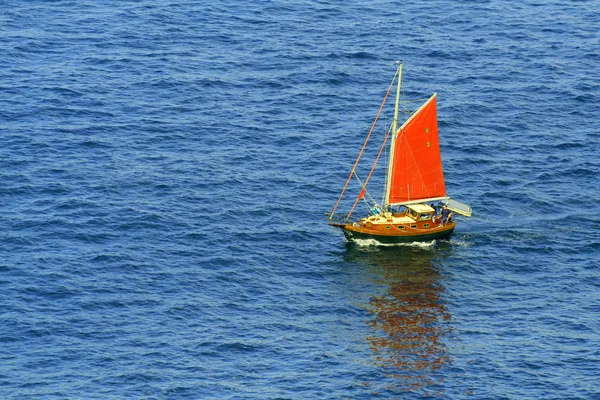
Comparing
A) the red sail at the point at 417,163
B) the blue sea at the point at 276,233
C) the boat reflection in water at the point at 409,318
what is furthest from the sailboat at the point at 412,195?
the blue sea at the point at 276,233

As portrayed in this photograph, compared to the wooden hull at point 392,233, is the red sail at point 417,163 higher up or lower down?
higher up

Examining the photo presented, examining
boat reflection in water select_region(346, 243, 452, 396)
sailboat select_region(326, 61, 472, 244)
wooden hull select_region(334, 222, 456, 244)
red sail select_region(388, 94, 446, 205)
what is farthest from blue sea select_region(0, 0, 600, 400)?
red sail select_region(388, 94, 446, 205)

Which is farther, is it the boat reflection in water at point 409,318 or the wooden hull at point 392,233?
the wooden hull at point 392,233

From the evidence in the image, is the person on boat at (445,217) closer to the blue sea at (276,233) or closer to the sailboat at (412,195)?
the sailboat at (412,195)

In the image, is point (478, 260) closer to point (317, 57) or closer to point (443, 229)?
point (443, 229)

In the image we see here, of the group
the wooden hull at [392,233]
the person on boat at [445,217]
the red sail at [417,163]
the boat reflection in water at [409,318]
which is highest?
the red sail at [417,163]

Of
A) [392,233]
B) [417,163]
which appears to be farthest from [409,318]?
[417,163]

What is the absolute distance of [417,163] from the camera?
152 m

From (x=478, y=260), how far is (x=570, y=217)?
15185 mm

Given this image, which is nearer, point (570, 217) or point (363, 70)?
point (570, 217)

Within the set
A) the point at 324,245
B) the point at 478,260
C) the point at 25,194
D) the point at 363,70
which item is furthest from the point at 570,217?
the point at 25,194

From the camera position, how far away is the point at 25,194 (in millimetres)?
157500

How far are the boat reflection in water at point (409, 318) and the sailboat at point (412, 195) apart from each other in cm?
192

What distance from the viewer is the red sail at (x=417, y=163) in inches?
5935
